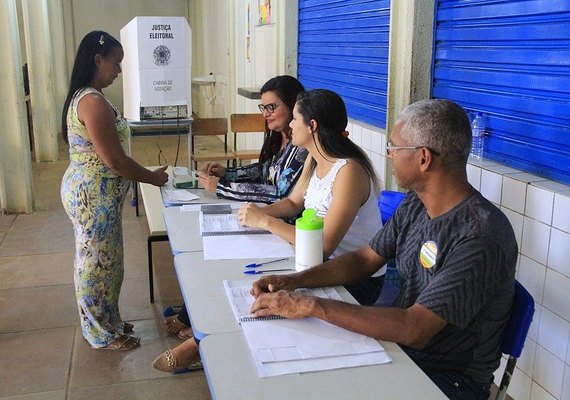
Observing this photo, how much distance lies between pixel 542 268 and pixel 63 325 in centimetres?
244

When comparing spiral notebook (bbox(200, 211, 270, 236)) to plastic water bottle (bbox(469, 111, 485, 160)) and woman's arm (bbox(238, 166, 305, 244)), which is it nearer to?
woman's arm (bbox(238, 166, 305, 244))

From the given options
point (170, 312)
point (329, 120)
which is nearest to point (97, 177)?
point (170, 312)

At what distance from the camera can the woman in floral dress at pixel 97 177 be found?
104 inches

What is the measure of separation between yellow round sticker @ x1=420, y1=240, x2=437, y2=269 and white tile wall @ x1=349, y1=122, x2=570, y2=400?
82 centimetres

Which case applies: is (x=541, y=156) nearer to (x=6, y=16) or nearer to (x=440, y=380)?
(x=440, y=380)

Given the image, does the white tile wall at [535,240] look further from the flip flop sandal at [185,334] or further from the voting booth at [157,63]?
the voting booth at [157,63]

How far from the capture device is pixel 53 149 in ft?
25.8

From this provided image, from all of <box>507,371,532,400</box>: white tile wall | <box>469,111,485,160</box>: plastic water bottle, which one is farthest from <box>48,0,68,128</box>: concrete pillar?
<box>507,371,532,400</box>: white tile wall

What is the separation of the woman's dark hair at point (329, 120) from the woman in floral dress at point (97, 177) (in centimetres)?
93

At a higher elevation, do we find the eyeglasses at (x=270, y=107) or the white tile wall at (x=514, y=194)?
the eyeglasses at (x=270, y=107)

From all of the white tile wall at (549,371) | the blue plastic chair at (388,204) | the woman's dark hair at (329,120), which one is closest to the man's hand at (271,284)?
the woman's dark hair at (329,120)

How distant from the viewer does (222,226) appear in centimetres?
231

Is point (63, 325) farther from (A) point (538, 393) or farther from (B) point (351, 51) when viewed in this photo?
(B) point (351, 51)

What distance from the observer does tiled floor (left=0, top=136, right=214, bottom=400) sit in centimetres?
265
